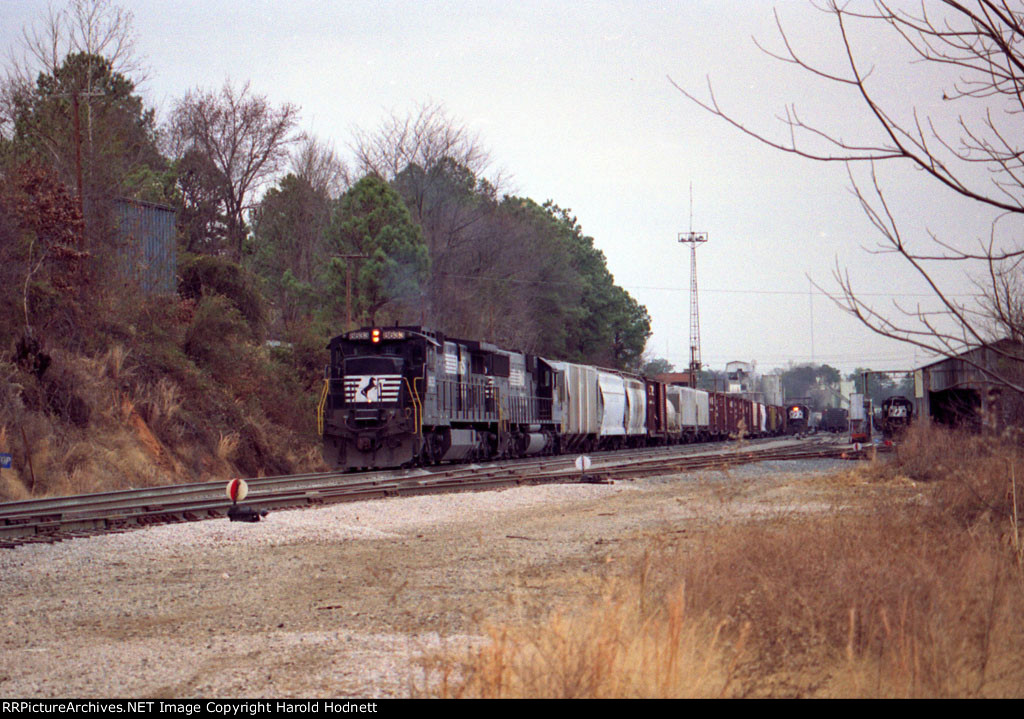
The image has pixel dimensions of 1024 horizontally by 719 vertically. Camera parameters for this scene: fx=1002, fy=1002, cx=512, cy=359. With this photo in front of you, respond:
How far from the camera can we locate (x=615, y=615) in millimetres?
5078

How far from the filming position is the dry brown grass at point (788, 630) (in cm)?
452

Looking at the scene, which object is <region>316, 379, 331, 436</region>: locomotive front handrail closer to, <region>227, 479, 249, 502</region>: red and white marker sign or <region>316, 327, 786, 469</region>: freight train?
<region>316, 327, 786, 469</region>: freight train

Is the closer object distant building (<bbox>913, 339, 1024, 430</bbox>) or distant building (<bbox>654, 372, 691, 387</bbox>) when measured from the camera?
distant building (<bbox>913, 339, 1024, 430</bbox>)

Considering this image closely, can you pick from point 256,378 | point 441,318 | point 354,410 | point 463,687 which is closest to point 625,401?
point 441,318

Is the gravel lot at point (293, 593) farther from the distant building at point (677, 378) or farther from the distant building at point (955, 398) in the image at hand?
the distant building at point (677, 378)

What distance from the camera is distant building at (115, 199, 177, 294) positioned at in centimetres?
2834

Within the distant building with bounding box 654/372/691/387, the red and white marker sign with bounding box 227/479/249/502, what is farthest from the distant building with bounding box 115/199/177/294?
the distant building with bounding box 654/372/691/387

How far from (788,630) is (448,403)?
65.6 ft

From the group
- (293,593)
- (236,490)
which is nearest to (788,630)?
(293,593)

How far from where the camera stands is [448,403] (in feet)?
83.4

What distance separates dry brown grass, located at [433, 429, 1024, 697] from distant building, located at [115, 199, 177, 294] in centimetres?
2391

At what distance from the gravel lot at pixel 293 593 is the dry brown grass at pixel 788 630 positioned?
26.0 inches

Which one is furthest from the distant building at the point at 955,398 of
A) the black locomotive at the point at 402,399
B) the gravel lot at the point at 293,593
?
the black locomotive at the point at 402,399

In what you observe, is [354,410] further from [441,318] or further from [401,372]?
[441,318]
